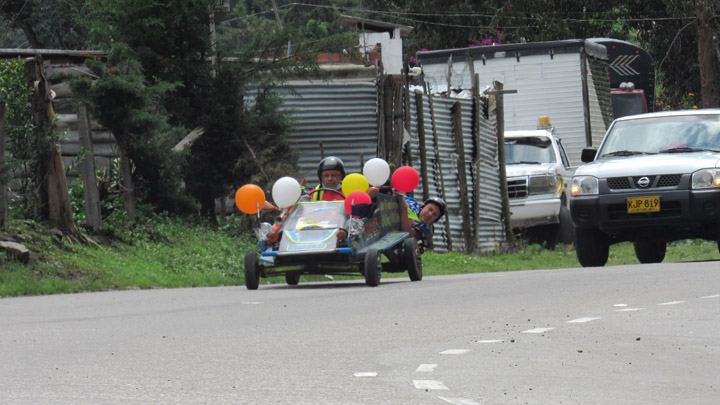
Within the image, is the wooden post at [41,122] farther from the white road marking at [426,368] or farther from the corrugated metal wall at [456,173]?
the white road marking at [426,368]

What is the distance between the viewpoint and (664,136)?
17.2m

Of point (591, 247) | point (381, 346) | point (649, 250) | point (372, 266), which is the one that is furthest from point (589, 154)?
point (381, 346)

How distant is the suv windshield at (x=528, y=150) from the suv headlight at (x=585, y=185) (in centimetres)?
848

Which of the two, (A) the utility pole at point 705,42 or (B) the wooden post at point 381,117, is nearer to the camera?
(B) the wooden post at point 381,117

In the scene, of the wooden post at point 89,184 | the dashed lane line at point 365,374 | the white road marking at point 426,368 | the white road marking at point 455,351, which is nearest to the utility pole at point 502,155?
the wooden post at point 89,184

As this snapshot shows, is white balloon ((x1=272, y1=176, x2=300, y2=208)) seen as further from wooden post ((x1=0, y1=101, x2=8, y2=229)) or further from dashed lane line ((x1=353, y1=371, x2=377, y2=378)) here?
dashed lane line ((x1=353, y1=371, x2=377, y2=378))

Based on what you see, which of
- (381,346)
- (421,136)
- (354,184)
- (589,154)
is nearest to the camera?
(381,346)

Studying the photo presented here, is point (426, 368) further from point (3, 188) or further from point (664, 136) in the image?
point (664, 136)

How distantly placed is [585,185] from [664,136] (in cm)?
166

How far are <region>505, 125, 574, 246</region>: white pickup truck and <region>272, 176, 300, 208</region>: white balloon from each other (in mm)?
9573

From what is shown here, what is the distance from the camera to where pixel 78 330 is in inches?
394

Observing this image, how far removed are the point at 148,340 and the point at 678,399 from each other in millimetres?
4173

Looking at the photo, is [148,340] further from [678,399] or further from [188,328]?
[678,399]

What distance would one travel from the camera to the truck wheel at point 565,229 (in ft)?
81.1
